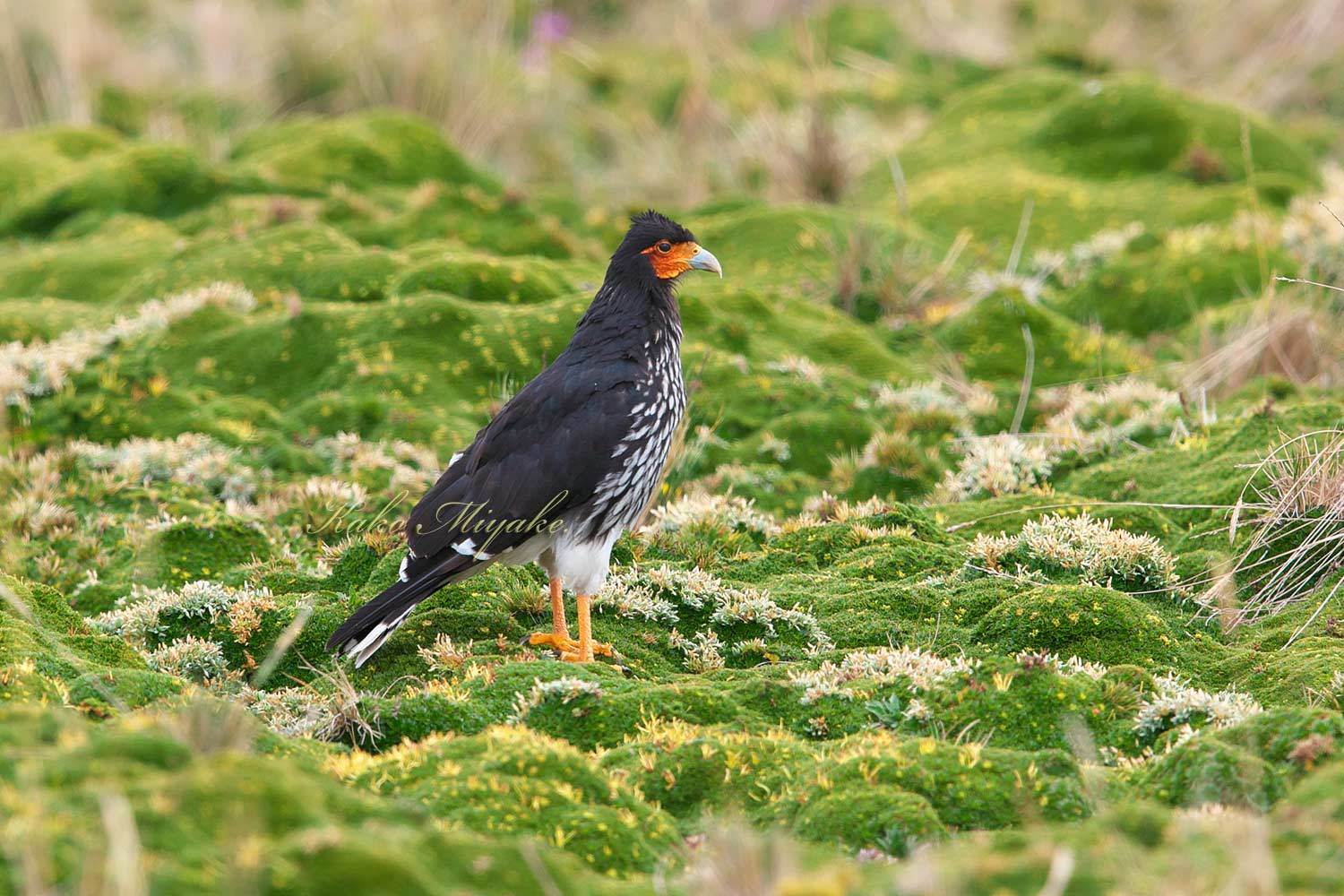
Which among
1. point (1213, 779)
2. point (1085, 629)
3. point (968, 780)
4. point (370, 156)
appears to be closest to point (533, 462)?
point (1085, 629)

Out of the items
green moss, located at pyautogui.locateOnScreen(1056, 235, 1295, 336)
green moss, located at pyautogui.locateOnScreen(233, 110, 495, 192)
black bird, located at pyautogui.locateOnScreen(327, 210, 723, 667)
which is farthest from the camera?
green moss, located at pyautogui.locateOnScreen(233, 110, 495, 192)

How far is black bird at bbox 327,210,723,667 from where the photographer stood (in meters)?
6.77

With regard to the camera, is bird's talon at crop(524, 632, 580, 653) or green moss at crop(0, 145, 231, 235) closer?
bird's talon at crop(524, 632, 580, 653)

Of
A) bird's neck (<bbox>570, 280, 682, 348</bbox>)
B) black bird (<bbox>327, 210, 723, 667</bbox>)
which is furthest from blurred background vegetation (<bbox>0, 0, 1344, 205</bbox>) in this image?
black bird (<bbox>327, 210, 723, 667</bbox>)

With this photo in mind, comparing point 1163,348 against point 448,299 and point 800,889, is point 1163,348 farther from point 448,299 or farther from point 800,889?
point 800,889

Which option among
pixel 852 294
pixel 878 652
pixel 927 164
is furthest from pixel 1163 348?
pixel 878 652

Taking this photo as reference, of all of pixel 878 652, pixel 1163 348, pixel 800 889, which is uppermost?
pixel 800 889

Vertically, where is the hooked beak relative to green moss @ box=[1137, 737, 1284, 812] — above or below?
above

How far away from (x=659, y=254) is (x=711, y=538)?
152 cm

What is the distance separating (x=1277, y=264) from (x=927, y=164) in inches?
189

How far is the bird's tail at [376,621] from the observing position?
254 inches

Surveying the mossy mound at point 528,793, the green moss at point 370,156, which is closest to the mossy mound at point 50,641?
the mossy mound at point 528,793

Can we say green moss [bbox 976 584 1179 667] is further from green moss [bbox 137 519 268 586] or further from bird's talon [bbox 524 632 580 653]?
green moss [bbox 137 519 268 586]

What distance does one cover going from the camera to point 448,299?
10.7 meters
